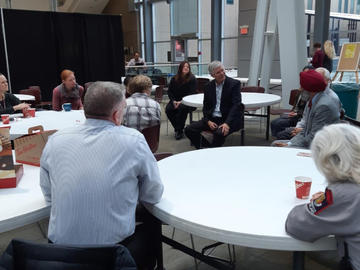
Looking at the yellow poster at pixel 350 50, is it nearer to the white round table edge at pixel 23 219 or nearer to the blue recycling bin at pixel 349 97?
the blue recycling bin at pixel 349 97

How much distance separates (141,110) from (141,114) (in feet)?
0.13

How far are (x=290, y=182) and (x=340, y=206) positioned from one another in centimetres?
61

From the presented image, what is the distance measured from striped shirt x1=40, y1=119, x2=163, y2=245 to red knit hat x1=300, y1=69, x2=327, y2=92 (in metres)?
2.00

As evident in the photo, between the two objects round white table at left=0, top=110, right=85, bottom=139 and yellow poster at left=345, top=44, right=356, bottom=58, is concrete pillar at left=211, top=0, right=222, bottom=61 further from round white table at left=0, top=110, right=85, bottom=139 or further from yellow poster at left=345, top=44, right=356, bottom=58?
round white table at left=0, top=110, right=85, bottom=139

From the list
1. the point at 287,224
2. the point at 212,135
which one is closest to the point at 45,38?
the point at 212,135

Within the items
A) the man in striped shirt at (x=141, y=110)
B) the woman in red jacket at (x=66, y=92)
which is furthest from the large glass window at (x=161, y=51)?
the man in striped shirt at (x=141, y=110)

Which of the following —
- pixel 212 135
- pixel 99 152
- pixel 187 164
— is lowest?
pixel 212 135

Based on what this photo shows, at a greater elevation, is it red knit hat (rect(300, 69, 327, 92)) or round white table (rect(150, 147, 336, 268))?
red knit hat (rect(300, 69, 327, 92))

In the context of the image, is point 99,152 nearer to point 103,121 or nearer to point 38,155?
Result: point 103,121

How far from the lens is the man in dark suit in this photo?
13.7ft

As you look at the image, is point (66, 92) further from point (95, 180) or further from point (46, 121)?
point (95, 180)

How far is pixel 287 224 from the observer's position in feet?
4.25

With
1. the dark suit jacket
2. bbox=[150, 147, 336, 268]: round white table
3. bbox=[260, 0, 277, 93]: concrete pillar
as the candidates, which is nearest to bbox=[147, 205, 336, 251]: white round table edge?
bbox=[150, 147, 336, 268]: round white table

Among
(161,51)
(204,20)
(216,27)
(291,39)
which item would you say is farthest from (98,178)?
(161,51)
